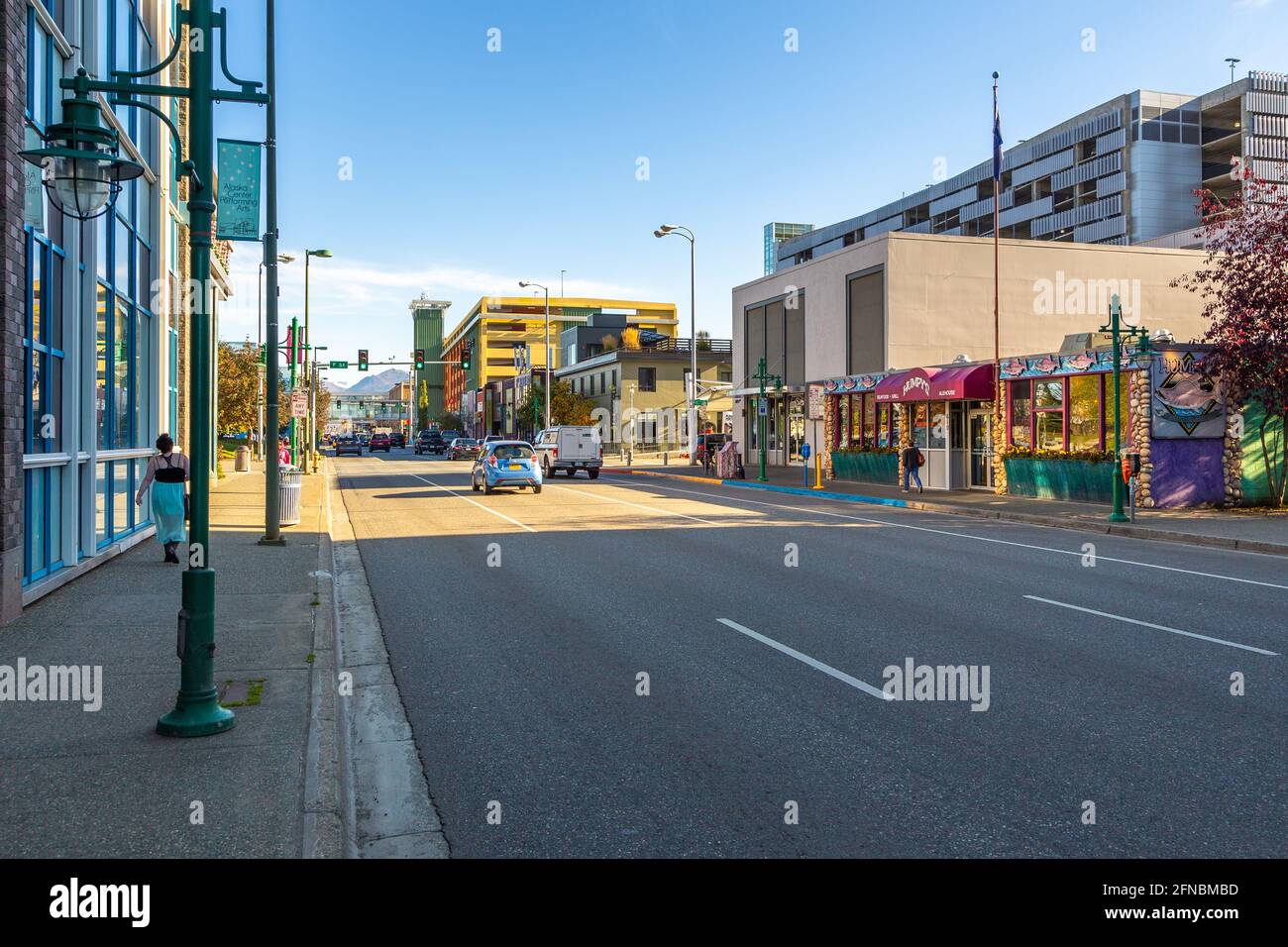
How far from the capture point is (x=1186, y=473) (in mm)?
23844

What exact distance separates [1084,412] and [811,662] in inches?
816

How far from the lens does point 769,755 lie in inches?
232

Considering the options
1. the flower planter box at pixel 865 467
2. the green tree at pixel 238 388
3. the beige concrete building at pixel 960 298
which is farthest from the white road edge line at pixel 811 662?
the green tree at pixel 238 388

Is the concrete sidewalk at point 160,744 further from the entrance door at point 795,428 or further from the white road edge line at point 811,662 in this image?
the entrance door at point 795,428

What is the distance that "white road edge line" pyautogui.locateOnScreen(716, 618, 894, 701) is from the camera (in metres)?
7.28

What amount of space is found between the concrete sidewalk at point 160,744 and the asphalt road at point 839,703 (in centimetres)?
72

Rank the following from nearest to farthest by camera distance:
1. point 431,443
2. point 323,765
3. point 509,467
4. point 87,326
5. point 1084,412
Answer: point 323,765 → point 87,326 → point 1084,412 → point 509,467 → point 431,443

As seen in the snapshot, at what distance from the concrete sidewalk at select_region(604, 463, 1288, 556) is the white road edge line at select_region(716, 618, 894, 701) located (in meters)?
10.9

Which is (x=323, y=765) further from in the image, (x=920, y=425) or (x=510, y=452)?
(x=920, y=425)

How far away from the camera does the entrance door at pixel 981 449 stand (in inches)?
1206

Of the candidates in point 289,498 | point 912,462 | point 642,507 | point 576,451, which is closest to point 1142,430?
point 912,462

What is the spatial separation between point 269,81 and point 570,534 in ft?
29.7
